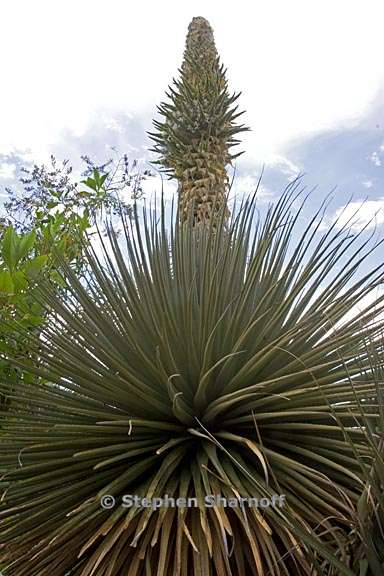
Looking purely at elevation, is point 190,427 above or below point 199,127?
below

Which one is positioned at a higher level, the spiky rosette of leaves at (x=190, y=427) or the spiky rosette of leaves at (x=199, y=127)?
the spiky rosette of leaves at (x=199, y=127)

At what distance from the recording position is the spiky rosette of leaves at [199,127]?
3.36m

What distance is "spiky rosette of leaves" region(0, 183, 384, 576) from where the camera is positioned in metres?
1.44

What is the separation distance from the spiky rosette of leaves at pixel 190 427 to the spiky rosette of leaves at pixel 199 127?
1231 mm

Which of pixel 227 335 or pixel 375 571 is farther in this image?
pixel 227 335

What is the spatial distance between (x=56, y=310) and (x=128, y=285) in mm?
343

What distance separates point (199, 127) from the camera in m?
3.54

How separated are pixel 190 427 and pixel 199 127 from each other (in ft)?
7.96

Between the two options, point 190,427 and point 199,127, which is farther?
point 199,127

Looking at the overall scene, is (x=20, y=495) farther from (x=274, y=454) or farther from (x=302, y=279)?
(x=302, y=279)

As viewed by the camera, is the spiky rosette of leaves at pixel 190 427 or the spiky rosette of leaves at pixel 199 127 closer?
the spiky rosette of leaves at pixel 190 427

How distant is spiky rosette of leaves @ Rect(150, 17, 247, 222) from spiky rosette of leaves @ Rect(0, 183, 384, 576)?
4.04 ft

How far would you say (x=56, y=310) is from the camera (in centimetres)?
220

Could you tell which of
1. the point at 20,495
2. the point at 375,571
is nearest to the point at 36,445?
the point at 20,495
